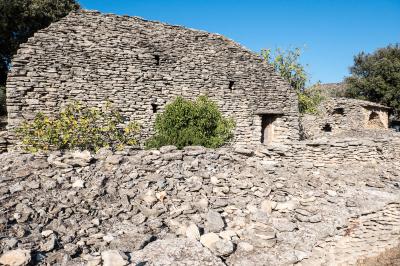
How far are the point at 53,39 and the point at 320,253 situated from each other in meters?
8.84

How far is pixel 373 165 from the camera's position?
22.7 ft

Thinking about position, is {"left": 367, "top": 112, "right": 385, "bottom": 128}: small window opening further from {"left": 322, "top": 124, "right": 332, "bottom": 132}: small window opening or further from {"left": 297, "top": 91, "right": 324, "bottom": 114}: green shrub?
{"left": 297, "top": 91, "right": 324, "bottom": 114}: green shrub

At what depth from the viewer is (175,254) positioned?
3691mm

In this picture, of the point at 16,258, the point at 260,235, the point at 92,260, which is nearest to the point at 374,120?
the point at 260,235

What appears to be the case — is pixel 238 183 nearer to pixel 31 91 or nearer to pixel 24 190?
pixel 24 190

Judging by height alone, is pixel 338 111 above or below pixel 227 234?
above

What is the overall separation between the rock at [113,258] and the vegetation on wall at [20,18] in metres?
20.1

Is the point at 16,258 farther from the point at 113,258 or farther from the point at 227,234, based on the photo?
the point at 227,234

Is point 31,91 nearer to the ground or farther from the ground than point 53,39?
nearer to the ground

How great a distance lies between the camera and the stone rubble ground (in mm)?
3678

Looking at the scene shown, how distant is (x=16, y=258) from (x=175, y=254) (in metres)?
1.75

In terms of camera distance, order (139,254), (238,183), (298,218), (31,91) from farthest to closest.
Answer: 1. (31,91)
2. (238,183)
3. (298,218)
4. (139,254)

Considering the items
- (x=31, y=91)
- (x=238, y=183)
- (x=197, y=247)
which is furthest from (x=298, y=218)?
(x=31, y=91)

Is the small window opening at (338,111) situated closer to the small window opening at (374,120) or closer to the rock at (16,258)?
the small window opening at (374,120)
